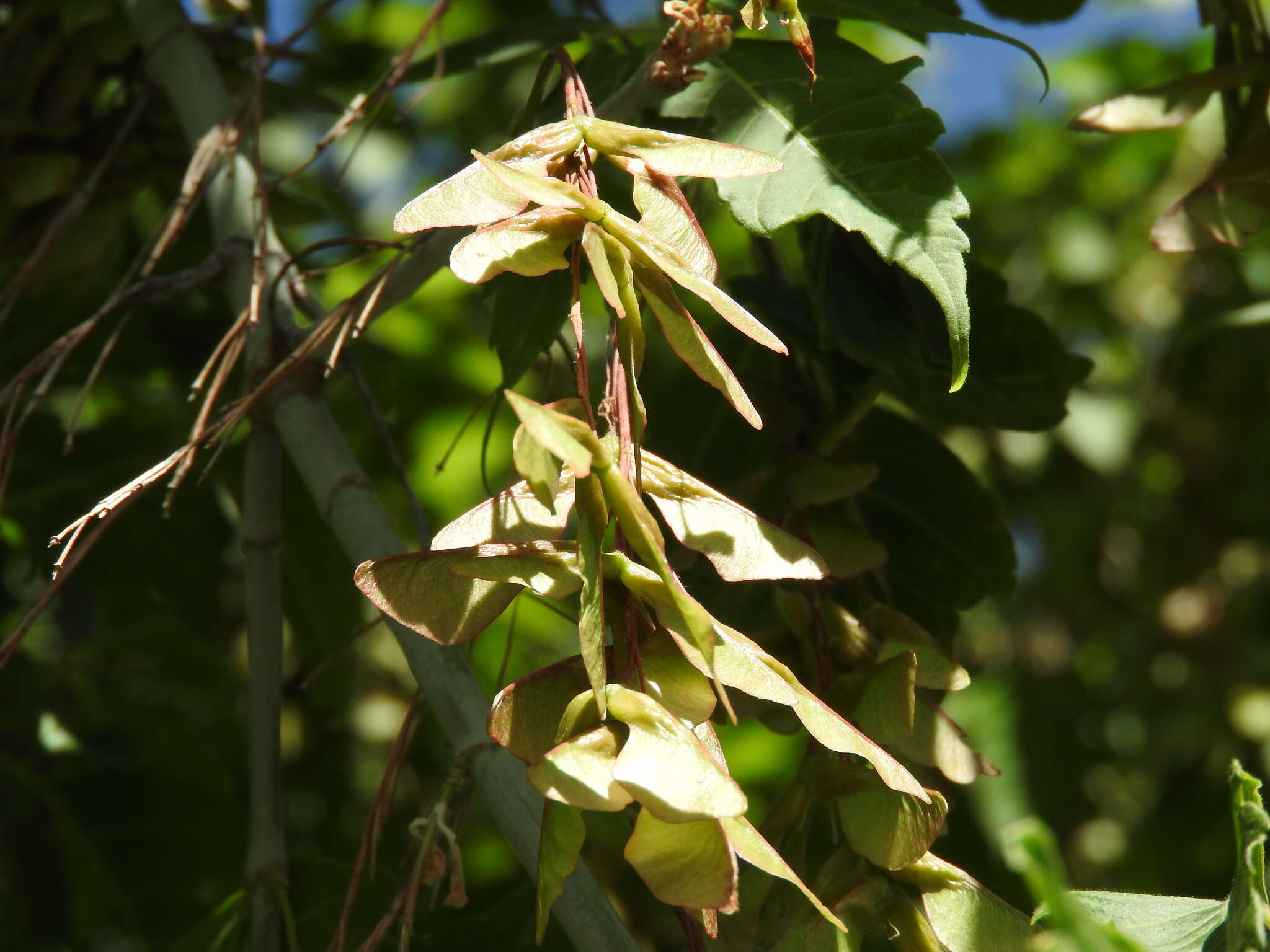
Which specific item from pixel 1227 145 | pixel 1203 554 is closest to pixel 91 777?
pixel 1227 145

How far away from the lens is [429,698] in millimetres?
431

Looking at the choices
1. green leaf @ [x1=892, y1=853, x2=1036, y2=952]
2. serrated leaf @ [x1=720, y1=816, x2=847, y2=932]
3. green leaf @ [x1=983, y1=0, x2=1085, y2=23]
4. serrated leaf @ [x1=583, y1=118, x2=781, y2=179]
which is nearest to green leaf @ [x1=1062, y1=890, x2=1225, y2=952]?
green leaf @ [x1=892, y1=853, x2=1036, y2=952]

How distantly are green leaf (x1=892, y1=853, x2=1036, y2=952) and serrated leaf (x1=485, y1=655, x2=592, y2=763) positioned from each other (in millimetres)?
134

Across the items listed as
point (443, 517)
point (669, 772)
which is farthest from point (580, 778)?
point (443, 517)

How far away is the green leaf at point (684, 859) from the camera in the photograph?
258 millimetres

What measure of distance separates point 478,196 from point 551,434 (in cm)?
10

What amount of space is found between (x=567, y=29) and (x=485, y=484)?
277mm

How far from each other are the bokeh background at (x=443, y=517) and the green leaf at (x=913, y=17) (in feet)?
0.35

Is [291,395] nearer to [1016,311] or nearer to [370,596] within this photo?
[370,596]

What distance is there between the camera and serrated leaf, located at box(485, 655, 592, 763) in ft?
0.97

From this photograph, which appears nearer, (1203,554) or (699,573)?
(699,573)

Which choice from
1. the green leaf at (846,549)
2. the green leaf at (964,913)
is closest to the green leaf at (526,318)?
the green leaf at (846,549)

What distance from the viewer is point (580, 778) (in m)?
0.26

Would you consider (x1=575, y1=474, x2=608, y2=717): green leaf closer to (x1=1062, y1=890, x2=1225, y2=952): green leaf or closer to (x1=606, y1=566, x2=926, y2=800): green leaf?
(x1=606, y1=566, x2=926, y2=800): green leaf
